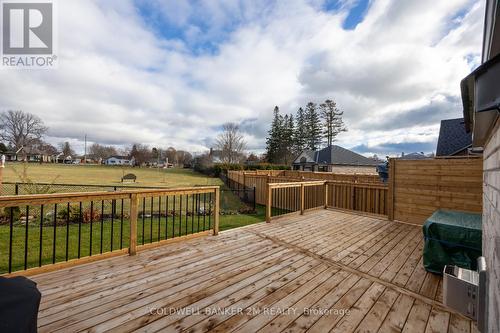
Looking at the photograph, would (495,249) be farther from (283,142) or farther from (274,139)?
(274,139)

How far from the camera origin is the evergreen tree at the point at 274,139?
3853 centimetres

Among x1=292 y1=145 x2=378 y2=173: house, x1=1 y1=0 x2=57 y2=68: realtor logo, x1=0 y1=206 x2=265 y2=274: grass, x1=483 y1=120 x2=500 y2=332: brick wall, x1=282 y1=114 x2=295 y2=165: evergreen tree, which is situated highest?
x1=282 y1=114 x2=295 y2=165: evergreen tree

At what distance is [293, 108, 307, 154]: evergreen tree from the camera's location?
125 feet

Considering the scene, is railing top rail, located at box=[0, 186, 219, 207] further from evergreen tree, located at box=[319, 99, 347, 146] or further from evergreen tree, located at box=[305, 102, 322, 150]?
evergreen tree, located at box=[305, 102, 322, 150]

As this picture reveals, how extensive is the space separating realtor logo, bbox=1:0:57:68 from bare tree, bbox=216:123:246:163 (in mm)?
28347

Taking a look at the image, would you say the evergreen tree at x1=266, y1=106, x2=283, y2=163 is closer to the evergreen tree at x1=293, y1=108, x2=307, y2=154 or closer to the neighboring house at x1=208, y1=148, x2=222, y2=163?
the evergreen tree at x1=293, y1=108, x2=307, y2=154

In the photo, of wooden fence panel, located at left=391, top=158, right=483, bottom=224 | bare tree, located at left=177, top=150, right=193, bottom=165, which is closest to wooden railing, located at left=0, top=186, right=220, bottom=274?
wooden fence panel, located at left=391, top=158, right=483, bottom=224

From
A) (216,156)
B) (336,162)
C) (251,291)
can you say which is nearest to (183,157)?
(216,156)

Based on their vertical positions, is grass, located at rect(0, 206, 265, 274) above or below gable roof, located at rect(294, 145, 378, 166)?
below

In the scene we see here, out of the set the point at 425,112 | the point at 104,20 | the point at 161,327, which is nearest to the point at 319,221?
the point at 161,327

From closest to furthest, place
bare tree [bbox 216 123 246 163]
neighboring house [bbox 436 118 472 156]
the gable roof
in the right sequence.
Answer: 1. neighboring house [bbox 436 118 472 156]
2. the gable roof
3. bare tree [bbox 216 123 246 163]

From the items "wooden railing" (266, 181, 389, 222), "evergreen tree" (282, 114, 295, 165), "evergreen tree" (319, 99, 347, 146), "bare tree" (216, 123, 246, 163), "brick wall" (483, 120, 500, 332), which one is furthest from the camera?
"evergreen tree" (282, 114, 295, 165)

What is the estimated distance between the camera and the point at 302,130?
1500 inches

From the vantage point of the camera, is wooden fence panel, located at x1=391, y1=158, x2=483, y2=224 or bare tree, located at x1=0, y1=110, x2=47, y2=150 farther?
bare tree, located at x1=0, y1=110, x2=47, y2=150
